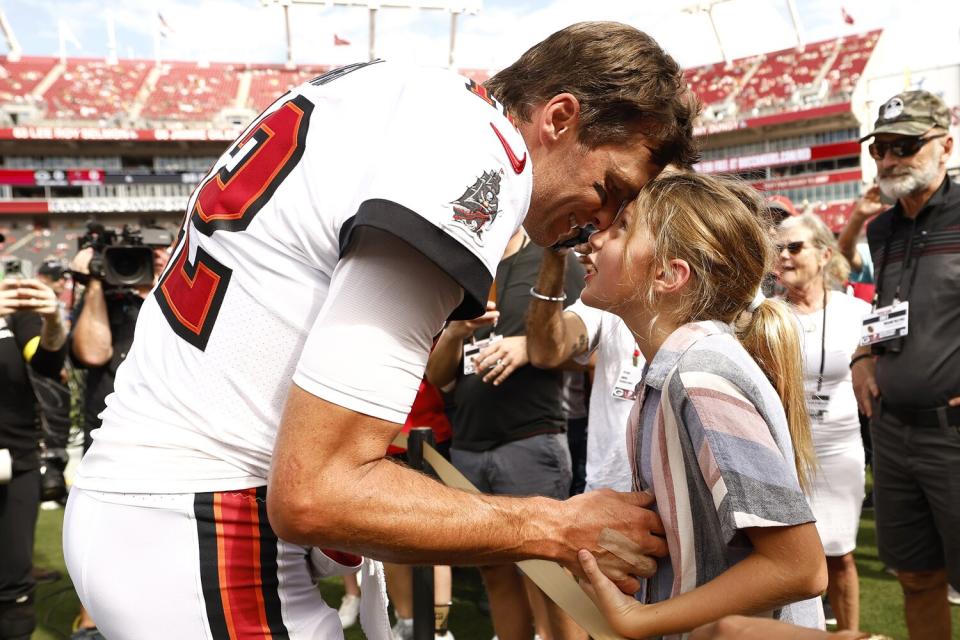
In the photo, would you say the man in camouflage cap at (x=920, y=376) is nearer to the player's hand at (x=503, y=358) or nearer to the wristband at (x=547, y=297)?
the wristband at (x=547, y=297)

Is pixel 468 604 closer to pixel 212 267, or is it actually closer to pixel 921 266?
pixel 921 266

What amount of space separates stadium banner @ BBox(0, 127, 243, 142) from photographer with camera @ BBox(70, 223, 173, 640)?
42709mm

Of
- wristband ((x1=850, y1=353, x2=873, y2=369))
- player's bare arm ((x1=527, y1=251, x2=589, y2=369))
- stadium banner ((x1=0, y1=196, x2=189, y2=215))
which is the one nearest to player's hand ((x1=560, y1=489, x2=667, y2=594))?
player's bare arm ((x1=527, y1=251, x2=589, y2=369))

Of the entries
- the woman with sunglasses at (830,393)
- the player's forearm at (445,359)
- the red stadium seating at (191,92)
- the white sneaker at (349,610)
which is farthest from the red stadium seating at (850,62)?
the white sneaker at (349,610)

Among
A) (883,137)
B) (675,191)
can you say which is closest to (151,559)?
(675,191)

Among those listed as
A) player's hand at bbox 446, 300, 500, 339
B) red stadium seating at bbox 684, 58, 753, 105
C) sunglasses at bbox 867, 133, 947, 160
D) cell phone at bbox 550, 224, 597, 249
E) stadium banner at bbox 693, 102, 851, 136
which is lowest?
stadium banner at bbox 693, 102, 851, 136

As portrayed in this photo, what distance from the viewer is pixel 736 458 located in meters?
1.41

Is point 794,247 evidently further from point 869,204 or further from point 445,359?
point 445,359

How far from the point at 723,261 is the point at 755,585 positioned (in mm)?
728

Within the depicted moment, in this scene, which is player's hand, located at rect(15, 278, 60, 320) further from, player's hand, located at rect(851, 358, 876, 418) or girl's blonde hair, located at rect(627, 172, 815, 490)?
player's hand, located at rect(851, 358, 876, 418)

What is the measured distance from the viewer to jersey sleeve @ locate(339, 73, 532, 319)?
101 centimetres

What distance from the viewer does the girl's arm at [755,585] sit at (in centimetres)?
142

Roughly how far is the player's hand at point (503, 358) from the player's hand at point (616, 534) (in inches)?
81.8

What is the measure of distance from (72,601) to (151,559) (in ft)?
15.2
